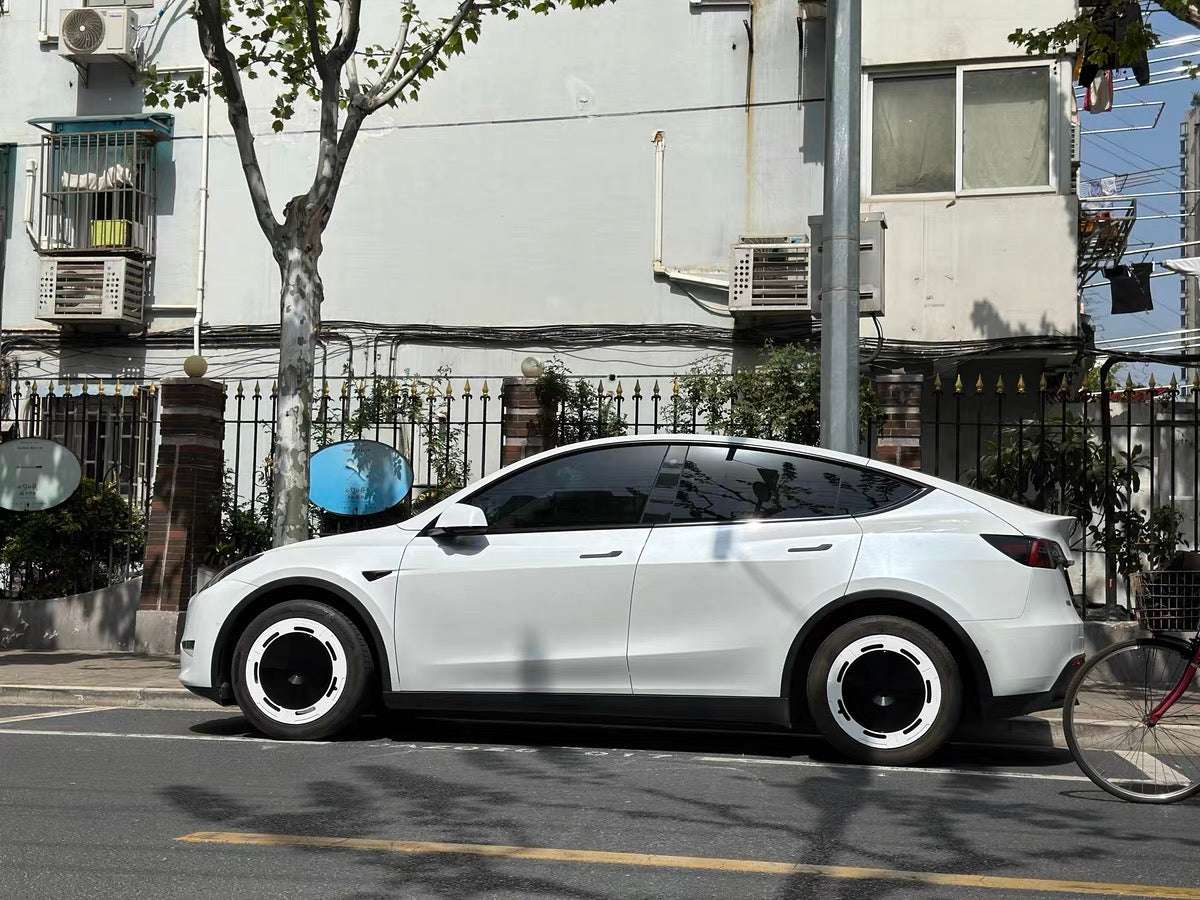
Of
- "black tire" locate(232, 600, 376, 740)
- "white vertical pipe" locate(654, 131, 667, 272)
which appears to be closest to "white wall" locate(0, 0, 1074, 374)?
"white vertical pipe" locate(654, 131, 667, 272)

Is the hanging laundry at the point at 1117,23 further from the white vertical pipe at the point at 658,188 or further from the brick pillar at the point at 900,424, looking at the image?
the white vertical pipe at the point at 658,188

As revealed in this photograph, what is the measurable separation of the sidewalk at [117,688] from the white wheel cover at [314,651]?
56.8 inches

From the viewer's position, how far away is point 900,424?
11.5 m

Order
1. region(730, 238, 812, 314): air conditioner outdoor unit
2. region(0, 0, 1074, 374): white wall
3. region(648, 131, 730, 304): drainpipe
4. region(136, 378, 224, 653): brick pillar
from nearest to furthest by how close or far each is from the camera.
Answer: region(136, 378, 224, 653): brick pillar
region(730, 238, 812, 314): air conditioner outdoor unit
region(648, 131, 730, 304): drainpipe
region(0, 0, 1074, 374): white wall

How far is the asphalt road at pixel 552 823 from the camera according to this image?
437 centimetres

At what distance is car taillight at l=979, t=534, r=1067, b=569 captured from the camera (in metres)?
6.71

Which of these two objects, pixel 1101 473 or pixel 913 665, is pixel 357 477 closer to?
pixel 1101 473

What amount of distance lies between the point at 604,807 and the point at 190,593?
24.4 ft

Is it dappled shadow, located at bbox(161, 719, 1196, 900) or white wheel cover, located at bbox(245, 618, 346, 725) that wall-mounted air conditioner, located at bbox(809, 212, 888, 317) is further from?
white wheel cover, located at bbox(245, 618, 346, 725)

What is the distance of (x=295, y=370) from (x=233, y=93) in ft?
7.15

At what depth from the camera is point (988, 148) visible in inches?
596

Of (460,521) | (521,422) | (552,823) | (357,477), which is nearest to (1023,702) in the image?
(552,823)

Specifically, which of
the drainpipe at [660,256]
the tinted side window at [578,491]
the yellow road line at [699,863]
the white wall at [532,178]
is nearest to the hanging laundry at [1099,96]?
the white wall at [532,178]

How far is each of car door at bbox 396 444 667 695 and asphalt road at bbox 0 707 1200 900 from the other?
1.38 feet
